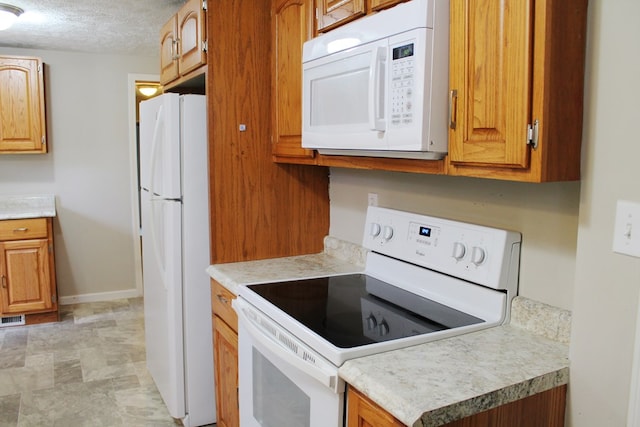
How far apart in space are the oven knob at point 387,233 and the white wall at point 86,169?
341 cm

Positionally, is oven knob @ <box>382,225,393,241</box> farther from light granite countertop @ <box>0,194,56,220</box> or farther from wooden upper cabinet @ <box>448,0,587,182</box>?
light granite countertop @ <box>0,194,56,220</box>

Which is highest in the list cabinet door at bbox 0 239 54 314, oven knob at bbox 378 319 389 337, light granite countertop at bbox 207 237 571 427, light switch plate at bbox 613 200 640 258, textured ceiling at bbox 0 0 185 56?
textured ceiling at bbox 0 0 185 56

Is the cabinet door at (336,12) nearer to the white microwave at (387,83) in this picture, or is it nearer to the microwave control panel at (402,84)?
the white microwave at (387,83)

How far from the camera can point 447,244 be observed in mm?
1804

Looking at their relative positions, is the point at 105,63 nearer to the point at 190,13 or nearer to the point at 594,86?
the point at 190,13

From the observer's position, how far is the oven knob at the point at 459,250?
1.73 metres

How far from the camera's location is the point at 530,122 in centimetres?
127

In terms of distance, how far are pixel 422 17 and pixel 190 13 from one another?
138 cm

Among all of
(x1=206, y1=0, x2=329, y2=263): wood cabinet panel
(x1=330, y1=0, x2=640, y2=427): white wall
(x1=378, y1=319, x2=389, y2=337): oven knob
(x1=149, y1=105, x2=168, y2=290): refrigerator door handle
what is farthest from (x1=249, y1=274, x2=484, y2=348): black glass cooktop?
(x1=149, y1=105, x2=168, y2=290): refrigerator door handle

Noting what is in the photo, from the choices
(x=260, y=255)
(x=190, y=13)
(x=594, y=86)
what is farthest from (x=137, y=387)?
(x=594, y=86)

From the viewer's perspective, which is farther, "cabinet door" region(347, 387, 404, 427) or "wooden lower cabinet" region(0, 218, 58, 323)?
"wooden lower cabinet" region(0, 218, 58, 323)

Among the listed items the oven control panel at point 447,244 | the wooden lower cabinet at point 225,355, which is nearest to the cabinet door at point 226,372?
the wooden lower cabinet at point 225,355

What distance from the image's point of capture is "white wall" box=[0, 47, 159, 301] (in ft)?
15.0

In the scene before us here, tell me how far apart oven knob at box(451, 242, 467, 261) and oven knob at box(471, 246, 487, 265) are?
Result: 33 mm
